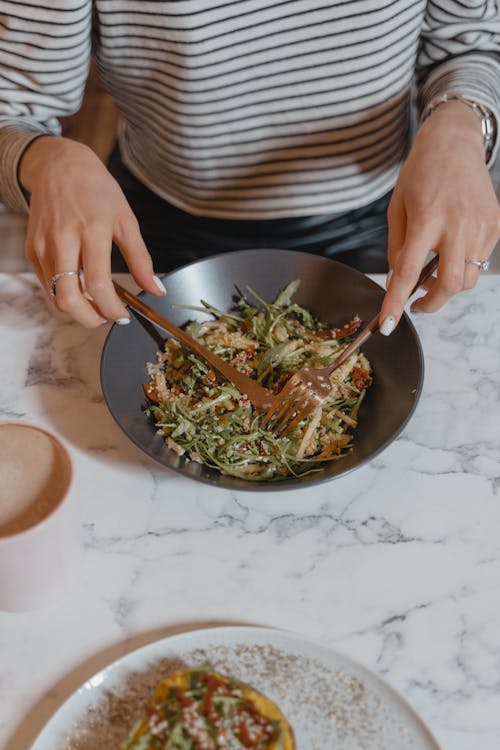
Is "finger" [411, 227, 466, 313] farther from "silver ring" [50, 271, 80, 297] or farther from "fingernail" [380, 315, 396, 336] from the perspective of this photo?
"silver ring" [50, 271, 80, 297]

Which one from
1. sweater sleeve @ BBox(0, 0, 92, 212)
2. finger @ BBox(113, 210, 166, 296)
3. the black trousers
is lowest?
the black trousers

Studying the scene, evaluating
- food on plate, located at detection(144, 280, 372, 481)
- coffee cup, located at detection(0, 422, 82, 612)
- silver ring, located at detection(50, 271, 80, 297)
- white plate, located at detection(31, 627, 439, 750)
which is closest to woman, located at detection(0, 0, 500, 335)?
silver ring, located at detection(50, 271, 80, 297)

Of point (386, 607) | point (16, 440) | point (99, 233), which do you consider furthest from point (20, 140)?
point (386, 607)

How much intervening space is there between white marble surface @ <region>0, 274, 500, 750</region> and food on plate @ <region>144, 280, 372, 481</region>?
0.05 m

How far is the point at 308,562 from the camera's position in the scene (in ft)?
2.96

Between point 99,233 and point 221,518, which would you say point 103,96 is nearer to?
point 99,233

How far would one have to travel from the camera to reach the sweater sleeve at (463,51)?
126 centimetres

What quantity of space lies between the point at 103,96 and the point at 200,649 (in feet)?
7.49

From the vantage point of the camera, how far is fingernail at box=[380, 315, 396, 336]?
3.26ft

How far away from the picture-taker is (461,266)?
1012 millimetres

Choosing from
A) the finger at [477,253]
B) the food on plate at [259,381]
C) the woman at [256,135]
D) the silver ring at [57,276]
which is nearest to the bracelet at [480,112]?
the woman at [256,135]

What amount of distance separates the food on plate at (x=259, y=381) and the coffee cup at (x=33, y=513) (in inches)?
7.8

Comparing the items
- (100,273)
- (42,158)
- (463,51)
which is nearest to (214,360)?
(100,273)

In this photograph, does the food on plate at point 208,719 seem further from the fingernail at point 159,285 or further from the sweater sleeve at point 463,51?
the sweater sleeve at point 463,51
